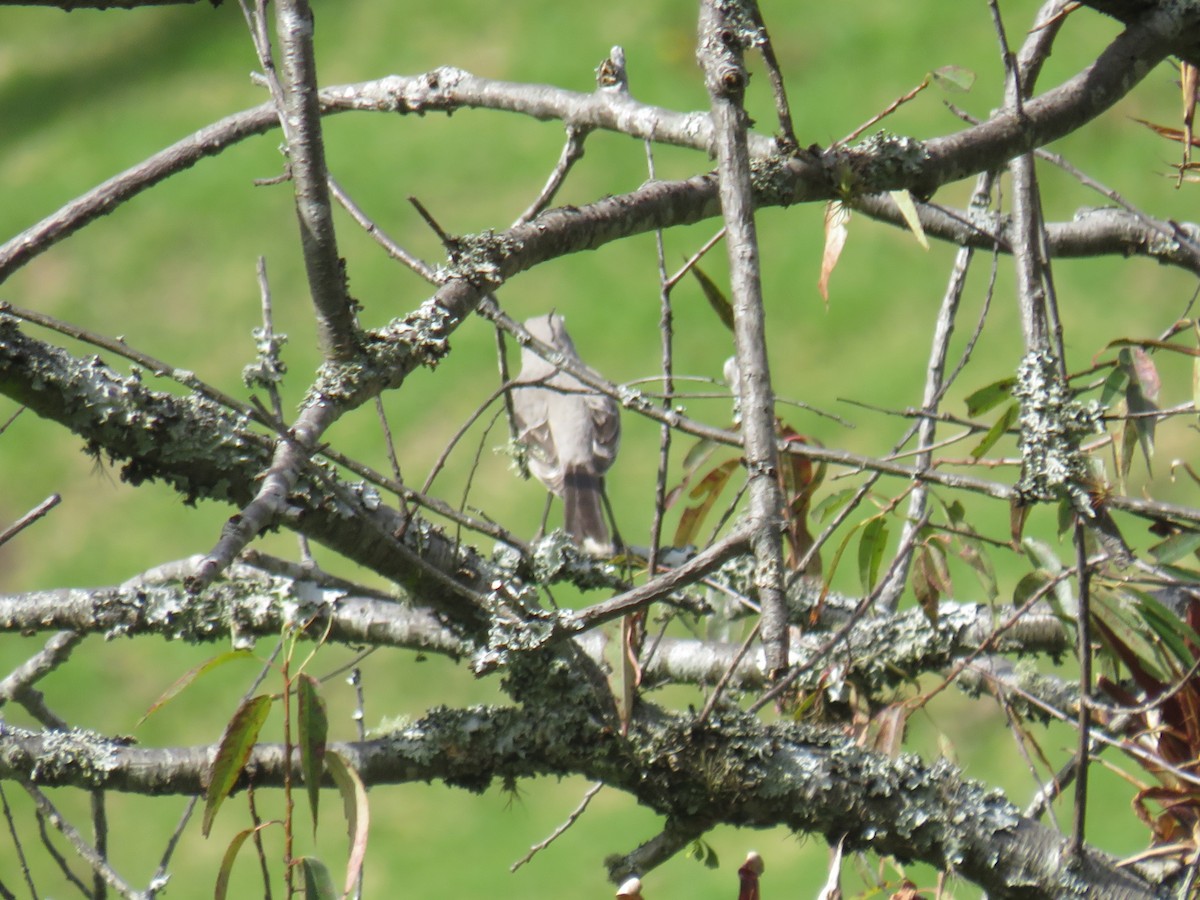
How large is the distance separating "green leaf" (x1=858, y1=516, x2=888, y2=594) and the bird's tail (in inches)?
98.8

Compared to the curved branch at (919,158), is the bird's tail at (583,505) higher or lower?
higher

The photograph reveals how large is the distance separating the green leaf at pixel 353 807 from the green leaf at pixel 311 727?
5 centimetres

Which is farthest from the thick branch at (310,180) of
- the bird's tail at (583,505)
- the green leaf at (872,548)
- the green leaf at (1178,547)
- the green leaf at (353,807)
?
the bird's tail at (583,505)

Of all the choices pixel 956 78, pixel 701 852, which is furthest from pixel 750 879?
pixel 956 78

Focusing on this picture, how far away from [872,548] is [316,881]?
79 centimetres

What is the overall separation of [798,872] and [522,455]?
1965mm

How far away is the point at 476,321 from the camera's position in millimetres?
5297

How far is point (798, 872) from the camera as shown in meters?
4.03

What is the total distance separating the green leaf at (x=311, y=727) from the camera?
3.84ft

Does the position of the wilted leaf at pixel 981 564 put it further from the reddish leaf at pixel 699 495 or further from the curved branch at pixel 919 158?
the curved branch at pixel 919 158

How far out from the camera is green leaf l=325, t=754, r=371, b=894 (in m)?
1.19

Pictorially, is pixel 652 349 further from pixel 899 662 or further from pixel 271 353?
pixel 271 353

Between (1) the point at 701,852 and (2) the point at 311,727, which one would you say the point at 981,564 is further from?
(2) the point at 311,727

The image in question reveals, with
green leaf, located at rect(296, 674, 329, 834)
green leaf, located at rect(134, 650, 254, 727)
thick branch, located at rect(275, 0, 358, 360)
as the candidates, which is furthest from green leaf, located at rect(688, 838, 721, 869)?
thick branch, located at rect(275, 0, 358, 360)
